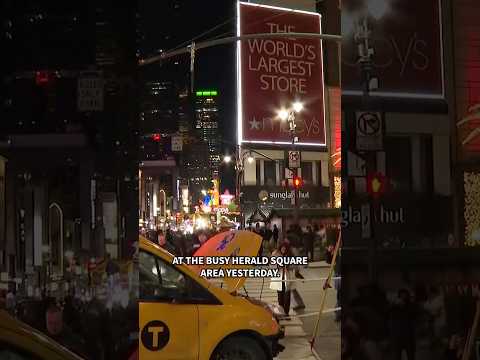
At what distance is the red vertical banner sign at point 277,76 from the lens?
2.18 metres

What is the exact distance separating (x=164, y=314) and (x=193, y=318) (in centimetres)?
19

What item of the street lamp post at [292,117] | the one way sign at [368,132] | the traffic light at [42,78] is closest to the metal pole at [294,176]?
the street lamp post at [292,117]

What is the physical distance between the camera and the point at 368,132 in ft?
7.36

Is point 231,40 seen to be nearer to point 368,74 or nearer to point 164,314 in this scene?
point 368,74

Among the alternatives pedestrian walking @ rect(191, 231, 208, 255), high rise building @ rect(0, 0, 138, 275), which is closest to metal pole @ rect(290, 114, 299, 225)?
pedestrian walking @ rect(191, 231, 208, 255)

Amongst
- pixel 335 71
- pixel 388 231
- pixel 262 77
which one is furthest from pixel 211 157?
pixel 388 231

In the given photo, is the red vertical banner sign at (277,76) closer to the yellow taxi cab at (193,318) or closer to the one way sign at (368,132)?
the one way sign at (368,132)

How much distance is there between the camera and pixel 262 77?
221 centimetres

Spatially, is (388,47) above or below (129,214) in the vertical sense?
above

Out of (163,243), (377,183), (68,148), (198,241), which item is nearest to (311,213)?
(377,183)

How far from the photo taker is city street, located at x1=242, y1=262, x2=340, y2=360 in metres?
2.29

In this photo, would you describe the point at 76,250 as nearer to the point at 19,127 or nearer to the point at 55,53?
the point at 19,127

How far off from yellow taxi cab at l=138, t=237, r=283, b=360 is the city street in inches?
2.8

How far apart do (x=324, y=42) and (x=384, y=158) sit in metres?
0.55
